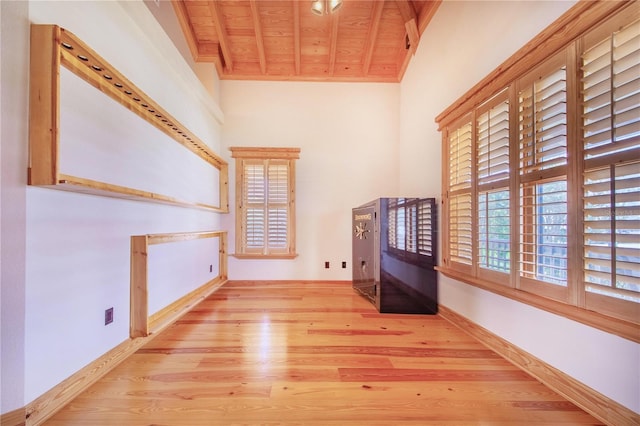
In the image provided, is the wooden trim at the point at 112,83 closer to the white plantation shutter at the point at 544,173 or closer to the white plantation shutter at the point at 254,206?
the white plantation shutter at the point at 254,206

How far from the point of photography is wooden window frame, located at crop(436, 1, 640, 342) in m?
1.16

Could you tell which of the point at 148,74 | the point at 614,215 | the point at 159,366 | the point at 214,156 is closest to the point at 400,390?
the point at 614,215

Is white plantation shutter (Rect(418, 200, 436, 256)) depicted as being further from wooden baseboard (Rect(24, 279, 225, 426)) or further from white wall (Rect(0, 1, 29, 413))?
white wall (Rect(0, 1, 29, 413))

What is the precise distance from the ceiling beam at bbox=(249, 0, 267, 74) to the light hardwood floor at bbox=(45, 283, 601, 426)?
3.70m

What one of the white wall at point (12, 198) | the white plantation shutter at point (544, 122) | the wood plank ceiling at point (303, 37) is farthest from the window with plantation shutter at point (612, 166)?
the white wall at point (12, 198)

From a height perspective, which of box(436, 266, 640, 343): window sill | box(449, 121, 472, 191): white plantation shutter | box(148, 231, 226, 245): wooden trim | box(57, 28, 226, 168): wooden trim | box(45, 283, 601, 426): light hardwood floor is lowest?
box(45, 283, 601, 426): light hardwood floor

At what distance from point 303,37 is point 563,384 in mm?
4510

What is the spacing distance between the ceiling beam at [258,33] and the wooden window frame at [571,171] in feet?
9.73

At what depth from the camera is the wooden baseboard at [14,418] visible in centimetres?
113

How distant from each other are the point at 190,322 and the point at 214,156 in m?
2.23

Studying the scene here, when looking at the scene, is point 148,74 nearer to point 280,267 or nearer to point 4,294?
point 4,294

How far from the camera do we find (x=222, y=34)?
134 inches

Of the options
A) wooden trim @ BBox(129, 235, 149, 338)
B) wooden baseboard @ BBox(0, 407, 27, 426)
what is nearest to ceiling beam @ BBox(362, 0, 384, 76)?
wooden trim @ BBox(129, 235, 149, 338)

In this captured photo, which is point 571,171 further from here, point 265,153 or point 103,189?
point 265,153
